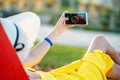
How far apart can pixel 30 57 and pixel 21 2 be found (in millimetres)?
18313

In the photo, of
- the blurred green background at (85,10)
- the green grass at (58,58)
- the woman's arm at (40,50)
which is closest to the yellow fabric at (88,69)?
the woman's arm at (40,50)

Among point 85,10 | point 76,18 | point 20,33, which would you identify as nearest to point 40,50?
point 76,18

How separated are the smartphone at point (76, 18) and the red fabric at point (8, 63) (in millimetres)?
873

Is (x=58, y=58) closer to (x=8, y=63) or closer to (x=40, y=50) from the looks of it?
(x=40, y=50)

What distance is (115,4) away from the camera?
1627 cm

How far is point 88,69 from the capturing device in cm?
342

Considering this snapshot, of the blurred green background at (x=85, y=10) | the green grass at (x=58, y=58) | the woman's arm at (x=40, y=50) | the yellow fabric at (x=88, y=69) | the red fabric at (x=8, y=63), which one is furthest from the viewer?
the blurred green background at (x=85, y=10)

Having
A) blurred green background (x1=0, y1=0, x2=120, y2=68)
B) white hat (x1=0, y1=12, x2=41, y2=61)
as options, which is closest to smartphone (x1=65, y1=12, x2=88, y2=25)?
white hat (x1=0, y1=12, x2=41, y2=61)

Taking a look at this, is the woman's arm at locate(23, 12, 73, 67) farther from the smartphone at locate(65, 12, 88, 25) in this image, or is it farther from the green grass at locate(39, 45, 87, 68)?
the green grass at locate(39, 45, 87, 68)

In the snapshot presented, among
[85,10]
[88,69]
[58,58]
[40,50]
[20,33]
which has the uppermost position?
[20,33]

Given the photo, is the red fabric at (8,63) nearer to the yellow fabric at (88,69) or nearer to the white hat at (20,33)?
the white hat at (20,33)

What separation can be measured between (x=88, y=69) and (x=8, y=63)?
764 millimetres

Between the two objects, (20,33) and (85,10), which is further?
(85,10)

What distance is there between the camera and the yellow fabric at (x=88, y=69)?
3301 mm
